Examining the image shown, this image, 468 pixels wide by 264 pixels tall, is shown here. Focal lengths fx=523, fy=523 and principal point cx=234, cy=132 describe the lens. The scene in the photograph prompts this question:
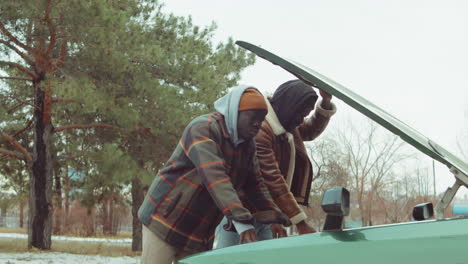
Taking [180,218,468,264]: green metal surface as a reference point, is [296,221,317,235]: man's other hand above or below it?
below

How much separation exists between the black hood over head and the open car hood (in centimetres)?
105

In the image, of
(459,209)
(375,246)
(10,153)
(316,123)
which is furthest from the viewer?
(10,153)

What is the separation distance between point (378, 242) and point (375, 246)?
0.6 inches

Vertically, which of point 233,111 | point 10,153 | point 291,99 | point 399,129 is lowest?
point 399,129

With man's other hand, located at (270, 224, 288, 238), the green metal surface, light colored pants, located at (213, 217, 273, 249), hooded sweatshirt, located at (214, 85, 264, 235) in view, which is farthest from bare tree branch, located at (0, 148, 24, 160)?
the green metal surface

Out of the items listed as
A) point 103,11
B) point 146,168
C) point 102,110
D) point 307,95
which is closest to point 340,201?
point 307,95

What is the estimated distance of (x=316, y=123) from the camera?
11.6 ft

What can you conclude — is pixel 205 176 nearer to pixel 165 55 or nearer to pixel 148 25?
pixel 165 55

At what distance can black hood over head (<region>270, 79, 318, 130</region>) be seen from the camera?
3.09 meters

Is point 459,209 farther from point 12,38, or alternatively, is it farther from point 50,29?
point 12,38

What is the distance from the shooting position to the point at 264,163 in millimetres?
2898

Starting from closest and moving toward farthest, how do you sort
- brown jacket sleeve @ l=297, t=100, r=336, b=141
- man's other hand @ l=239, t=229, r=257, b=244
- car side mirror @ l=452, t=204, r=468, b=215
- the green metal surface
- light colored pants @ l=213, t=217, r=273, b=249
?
the green metal surface, car side mirror @ l=452, t=204, r=468, b=215, man's other hand @ l=239, t=229, r=257, b=244, light colored pants @ l=213, t=217, r=273, b=249, brown jacket sleeve @ l=297, t=100, r=336, b=141

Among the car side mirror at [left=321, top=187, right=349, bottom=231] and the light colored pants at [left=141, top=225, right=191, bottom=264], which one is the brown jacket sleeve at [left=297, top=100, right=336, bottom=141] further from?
the car side mirror at [left=321, top=187, right=349, bottom=231]

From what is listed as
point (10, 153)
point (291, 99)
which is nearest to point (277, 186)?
point (291, 99)
